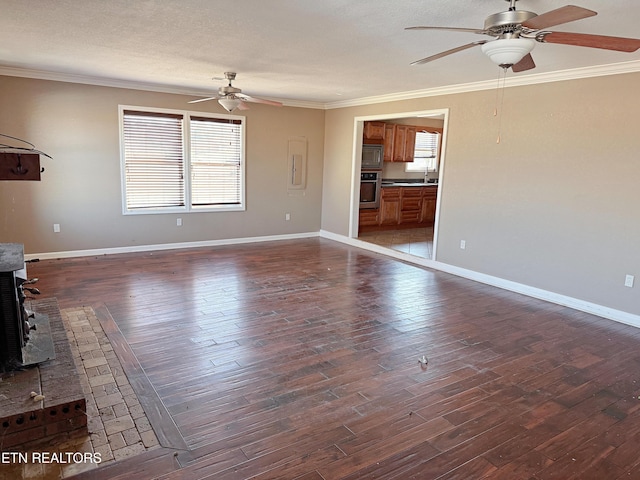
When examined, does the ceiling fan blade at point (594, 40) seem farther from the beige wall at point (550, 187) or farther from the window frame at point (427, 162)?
the window frame at point (427, 162)

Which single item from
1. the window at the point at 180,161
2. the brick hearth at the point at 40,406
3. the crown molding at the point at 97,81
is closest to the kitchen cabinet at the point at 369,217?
the window at the point at 180,161

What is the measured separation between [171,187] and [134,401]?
14.9ft

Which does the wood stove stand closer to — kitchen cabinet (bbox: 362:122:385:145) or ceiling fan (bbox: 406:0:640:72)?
ceiling fan (bbox: 406:0:640:72)

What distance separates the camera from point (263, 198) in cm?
748

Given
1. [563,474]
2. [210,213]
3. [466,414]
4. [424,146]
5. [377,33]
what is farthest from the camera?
[424,146]

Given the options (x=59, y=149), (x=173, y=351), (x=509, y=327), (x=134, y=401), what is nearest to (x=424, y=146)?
(x=509, y=327)

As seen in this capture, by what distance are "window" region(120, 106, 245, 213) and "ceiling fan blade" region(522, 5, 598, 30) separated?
5.42m

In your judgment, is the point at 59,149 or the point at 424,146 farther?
the point at 424,146

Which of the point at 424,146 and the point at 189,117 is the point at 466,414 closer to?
the point at 189,117

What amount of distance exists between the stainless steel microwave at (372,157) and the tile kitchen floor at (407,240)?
1.27 meters

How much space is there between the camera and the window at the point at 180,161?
244 inches

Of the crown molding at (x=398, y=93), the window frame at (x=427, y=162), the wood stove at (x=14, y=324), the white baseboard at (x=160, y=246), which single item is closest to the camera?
the wood stove at (x=14, y=324)

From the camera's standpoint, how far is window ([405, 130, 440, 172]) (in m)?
9.26

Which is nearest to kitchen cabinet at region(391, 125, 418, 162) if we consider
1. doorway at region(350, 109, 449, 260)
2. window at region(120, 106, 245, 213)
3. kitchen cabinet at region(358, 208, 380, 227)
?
doorway at region(350, 109, 449, 260)
